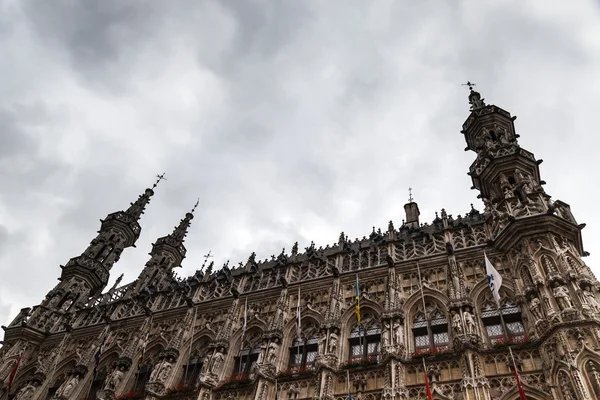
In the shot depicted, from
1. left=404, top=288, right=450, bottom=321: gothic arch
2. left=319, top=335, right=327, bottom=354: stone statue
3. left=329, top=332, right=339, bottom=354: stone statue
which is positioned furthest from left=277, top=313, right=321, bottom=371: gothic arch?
left=404, top=288, right=450, bottom=321: gothic arch

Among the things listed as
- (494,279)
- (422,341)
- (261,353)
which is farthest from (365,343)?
(494,279)

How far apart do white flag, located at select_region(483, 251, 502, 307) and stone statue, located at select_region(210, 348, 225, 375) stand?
11.1 metres

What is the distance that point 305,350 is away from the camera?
19.2m

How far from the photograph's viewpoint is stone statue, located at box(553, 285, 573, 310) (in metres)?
14.8

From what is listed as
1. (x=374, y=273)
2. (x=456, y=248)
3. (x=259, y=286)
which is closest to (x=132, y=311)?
(x=259, y=286)

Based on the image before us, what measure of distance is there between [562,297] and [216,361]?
13230 mm

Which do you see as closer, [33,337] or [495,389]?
[495,389]

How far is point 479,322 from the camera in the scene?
16.8 metres

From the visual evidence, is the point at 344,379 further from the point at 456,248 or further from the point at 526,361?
the point at 456,248

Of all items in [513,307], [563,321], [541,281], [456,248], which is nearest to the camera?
[563,321]

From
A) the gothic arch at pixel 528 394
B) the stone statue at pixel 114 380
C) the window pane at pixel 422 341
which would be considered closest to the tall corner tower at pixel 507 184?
the window pane at pixel 422 341

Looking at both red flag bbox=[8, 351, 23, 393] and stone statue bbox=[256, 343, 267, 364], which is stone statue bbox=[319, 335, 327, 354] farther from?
red flag bbox=[8, 351, 23, 393]

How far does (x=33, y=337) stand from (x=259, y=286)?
14.1 meters

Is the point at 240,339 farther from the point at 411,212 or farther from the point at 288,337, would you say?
the point at 411,212
